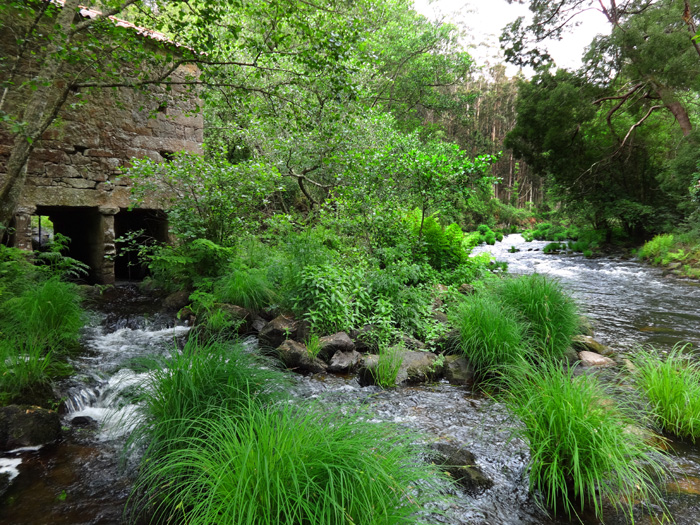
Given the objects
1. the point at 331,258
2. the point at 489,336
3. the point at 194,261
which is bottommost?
the point at 489,336

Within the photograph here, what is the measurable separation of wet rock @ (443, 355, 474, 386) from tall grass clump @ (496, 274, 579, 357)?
1.00 metres

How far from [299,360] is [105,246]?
6901 mm

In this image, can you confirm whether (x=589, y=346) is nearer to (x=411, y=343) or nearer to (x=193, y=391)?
(x=411, y=343)

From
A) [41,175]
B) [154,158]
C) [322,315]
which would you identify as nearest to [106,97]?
[154,158]

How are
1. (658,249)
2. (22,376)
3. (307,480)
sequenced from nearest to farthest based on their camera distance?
(307,480), (22,376), (658,249)

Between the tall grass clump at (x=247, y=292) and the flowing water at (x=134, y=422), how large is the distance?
3.21 ft

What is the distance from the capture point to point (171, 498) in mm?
2223

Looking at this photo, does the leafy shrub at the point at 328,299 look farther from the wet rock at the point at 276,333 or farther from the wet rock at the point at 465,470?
the wet rock at the point at 465,470

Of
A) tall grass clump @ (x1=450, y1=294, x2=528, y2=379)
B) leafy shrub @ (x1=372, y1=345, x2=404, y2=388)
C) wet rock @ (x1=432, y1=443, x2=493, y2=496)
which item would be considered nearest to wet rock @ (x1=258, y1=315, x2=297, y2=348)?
leafy shrub @ (x1=372, y1=345, x2=404, y2=388)

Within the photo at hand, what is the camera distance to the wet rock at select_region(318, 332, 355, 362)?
5047 millimetres

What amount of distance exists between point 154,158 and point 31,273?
485 cm

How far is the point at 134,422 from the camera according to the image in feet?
9.47

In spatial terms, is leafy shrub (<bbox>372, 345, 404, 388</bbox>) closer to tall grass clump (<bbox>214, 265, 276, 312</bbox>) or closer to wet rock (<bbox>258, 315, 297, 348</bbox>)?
wet rock (<bbox>258, 315, 297, 348</bbox>)

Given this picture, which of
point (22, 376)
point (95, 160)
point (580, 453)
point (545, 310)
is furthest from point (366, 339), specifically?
point (95, 160)
